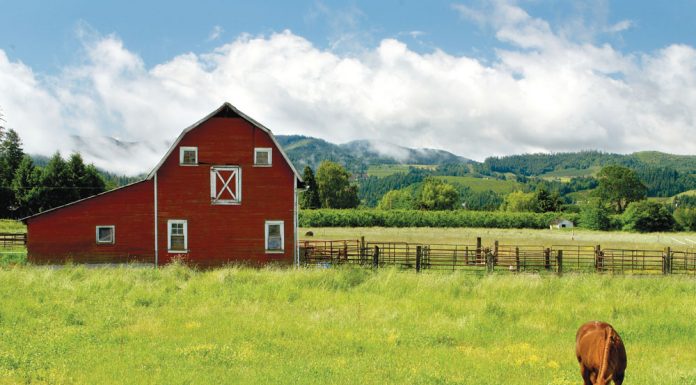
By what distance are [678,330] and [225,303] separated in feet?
39.7

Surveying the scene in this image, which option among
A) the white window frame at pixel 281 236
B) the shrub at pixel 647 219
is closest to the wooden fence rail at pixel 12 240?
the white window frame at pixel 281 236

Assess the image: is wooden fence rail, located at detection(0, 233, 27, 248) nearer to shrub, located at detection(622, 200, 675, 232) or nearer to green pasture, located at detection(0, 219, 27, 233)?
green pasture, located at detection(0, 219, 27, 233)

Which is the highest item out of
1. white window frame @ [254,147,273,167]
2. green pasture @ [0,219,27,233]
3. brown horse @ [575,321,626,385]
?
white window frame @ [254,147,273,167]

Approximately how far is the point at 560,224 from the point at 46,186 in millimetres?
70893

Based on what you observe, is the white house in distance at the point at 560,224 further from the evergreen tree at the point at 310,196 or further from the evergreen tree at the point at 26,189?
the evergreen tree at the point at 26,189

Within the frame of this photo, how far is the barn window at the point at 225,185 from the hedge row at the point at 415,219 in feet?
159

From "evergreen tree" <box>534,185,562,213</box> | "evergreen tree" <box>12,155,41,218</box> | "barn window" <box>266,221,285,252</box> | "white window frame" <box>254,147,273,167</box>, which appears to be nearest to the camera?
"white window frame" <box>254,147,273,167</box>

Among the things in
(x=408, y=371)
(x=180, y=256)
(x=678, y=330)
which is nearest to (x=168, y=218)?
(x=180, y=256)

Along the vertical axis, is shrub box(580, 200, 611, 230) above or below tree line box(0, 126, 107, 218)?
below

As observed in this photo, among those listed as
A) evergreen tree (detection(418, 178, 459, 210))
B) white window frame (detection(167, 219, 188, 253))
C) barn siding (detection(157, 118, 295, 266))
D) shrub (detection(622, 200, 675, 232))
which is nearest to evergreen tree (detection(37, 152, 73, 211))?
white window frame (detection(167, 219, 188, 253))

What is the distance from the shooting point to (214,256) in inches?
1099

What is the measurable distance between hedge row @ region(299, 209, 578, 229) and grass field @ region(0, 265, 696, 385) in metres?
54.8

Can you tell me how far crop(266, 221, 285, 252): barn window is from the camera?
28.1 m

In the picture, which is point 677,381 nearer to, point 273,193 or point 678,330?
point 678,330
